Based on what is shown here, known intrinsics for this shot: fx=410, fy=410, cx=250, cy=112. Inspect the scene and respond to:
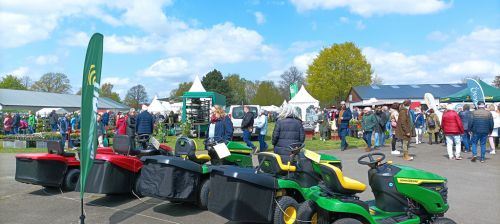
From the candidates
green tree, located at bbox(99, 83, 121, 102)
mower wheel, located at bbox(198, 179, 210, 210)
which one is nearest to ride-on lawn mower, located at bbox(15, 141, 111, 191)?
mower wheel, located at bbox(198, 179, 210, 210)

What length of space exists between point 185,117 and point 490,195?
1771 centimetres

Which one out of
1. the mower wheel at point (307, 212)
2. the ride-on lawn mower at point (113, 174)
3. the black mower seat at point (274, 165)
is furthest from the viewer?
the ride-on lawn mower at point (113, 174)

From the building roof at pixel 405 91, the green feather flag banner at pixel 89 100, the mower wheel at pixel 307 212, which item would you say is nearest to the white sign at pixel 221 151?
the mower wheel at pixel 307 212

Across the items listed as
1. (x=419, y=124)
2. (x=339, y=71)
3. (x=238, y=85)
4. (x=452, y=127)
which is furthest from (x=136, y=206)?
(x=238, y=85)

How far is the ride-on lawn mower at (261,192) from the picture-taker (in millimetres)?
4910

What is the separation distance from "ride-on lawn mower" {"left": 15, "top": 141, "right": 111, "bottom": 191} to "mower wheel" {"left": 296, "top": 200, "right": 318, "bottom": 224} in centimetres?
474

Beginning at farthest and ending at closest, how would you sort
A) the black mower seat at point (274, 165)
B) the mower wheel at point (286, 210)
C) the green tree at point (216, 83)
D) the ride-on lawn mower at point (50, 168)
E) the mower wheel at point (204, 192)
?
the green tree at point (216, 83), the ride-on lawn mower at point (50, 168), the mower wheel at point (204, 192), the black mower seat at point (274, 165), the mower wheel at point (286, 210)

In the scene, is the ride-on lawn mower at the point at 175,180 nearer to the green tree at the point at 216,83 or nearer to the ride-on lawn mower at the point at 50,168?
the ride-on lawn mower at the point at 50,168

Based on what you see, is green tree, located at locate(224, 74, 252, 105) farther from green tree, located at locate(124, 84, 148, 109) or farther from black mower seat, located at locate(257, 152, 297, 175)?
black mower seat, located at locate(257, 152, 297, 175)

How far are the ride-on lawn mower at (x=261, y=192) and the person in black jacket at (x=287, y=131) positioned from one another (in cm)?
79

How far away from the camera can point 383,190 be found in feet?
16.3

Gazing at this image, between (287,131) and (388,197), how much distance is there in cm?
200

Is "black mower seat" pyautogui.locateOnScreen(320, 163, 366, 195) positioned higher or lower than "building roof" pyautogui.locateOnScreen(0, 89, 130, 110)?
lower

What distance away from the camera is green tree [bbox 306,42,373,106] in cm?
5972
